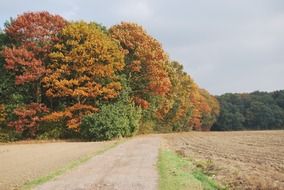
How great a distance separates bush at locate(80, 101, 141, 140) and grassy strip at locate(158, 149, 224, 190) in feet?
107

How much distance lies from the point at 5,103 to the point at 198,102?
61101 mm

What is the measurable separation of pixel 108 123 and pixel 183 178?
3882 centimetres

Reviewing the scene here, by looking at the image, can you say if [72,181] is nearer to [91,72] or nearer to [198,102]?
[91,72]

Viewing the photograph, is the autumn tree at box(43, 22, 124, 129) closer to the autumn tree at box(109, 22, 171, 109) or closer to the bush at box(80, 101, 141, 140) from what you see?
the bush at box(80, 101, 141, 140)

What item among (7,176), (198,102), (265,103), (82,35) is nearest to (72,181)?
(7,176)

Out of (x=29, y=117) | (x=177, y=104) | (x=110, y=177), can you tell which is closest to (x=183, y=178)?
(x=110, y=177)

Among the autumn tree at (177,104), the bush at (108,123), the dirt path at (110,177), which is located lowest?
the dirt path at (110,177)

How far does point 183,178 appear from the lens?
19.5 m

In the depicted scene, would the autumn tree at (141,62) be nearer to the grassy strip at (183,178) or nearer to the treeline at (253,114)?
the grassy strip at (183,178)

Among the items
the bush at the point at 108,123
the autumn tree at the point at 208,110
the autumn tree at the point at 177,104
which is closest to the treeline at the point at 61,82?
the bush at the point at 108,123

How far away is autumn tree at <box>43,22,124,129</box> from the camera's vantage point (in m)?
59.6

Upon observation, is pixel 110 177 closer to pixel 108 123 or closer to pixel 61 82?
pixel 108 123

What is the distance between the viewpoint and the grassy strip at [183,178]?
1734cm

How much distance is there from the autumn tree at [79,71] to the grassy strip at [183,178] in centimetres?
3569
